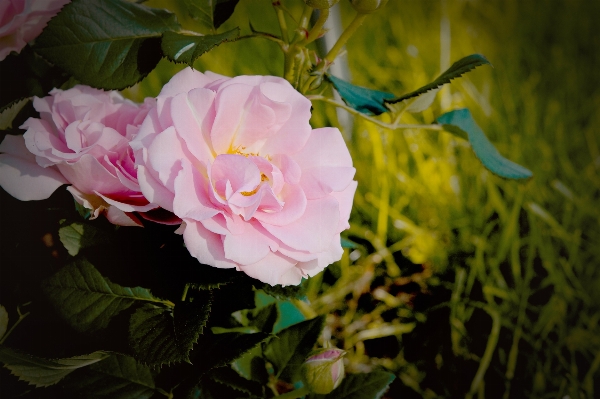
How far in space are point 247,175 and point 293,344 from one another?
0.77 feet

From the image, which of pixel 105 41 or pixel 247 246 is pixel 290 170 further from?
pixel 105 41

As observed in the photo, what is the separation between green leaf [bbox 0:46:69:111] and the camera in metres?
0.44

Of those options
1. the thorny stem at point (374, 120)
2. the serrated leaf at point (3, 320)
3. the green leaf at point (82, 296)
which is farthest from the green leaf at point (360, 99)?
the serrated leaf at point (3, 320)

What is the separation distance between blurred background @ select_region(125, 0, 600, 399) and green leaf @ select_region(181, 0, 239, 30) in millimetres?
391

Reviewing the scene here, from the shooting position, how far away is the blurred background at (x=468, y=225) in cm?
89

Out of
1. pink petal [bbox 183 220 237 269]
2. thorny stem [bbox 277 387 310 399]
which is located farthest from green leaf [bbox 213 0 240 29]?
thorny stem [bbox 277 387 310 399]

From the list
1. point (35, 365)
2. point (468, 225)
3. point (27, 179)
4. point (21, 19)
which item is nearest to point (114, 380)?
point (35, 365)

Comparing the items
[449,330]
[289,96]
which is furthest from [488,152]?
[449,330]

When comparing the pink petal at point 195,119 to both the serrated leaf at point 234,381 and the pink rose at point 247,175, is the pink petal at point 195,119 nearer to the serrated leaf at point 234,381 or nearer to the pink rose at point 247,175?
the pink rose at point 247,175

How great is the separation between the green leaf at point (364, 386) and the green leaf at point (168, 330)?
6.6 inches

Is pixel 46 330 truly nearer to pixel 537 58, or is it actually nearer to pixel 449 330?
pixel 449 330

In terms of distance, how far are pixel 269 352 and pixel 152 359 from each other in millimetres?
165

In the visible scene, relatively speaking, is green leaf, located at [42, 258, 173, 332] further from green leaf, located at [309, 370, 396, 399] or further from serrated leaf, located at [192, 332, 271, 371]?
green leaf, located at [309, 370, 396, 399]

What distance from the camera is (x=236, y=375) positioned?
455mm
